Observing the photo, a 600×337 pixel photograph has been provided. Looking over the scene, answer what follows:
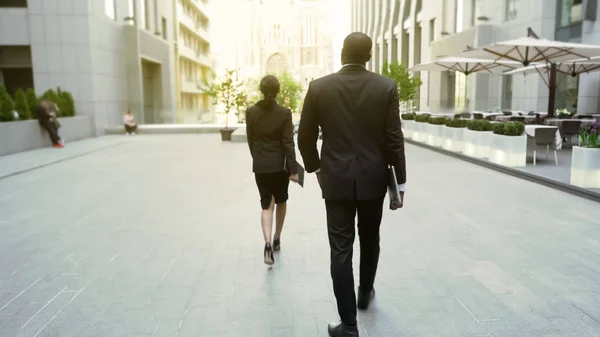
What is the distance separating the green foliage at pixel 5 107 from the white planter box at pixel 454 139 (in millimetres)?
14308

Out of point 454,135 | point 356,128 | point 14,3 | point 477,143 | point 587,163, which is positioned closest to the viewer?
point 356,128

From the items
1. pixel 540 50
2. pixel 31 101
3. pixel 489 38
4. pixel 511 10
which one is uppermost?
pixel 511 10

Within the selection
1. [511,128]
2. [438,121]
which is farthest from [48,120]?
[511,128]

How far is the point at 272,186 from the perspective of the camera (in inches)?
207

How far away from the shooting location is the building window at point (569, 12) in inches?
817

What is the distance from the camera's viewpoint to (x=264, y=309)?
3990mm

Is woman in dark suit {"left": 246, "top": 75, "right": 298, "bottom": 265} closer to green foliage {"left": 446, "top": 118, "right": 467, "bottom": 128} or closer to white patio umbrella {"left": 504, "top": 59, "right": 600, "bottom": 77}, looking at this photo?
green foliage {"left": 446, "top": 118, "right": 467, "bottom": 128}

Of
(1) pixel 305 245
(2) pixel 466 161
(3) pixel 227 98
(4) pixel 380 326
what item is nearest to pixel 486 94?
(3) pixel 227 98

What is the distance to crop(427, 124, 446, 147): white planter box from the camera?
17.2m

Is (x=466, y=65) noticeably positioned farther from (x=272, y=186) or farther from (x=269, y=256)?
(x=269, y=256)

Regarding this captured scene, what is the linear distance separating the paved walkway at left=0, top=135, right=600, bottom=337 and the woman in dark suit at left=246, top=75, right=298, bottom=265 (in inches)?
29.7

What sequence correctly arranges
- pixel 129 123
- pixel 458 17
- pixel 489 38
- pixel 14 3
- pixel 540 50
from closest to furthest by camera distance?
pixel 540 50, pixel 14 3, pixel 489 38, pixel 129 123, pixel 458 17

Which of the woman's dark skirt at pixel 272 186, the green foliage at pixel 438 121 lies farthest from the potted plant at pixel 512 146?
the woman's dark skirt at pixel 272 186

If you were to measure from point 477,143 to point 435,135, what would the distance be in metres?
4.29
